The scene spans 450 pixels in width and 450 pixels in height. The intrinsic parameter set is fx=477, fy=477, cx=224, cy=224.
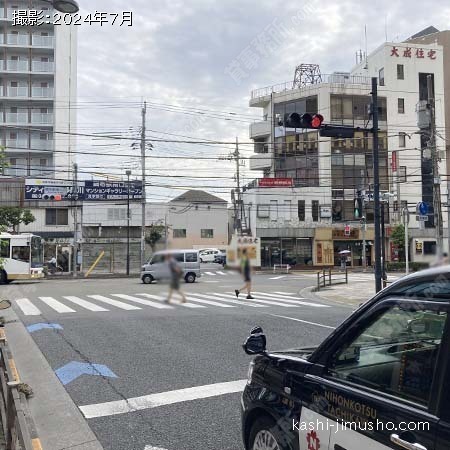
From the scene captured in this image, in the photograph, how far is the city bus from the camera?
32.3 ft

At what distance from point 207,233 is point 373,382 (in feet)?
5.28

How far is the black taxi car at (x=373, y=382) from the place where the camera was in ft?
7.78

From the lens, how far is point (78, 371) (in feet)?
28.0

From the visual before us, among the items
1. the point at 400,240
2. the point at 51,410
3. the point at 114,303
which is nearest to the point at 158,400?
the point at 51,410

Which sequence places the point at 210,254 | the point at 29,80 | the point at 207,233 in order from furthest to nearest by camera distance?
the point at 29,80 < the point at 207,233 < the point at 210,254

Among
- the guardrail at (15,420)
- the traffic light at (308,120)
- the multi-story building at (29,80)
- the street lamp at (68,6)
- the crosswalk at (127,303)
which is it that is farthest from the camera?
the multi-story building at (29,80)

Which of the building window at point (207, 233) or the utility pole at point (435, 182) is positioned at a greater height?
the utility pole at point (435, 182)

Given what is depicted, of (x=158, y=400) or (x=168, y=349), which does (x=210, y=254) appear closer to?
(x=158, y=400)

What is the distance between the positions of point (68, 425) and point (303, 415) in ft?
13.1

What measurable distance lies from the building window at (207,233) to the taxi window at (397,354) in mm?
1278

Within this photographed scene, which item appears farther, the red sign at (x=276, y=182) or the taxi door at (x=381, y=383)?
the red sign at (x=276, y=182)

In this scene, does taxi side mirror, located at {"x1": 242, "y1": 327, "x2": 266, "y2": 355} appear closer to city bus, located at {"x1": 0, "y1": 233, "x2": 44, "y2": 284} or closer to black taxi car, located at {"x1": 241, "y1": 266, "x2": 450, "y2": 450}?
black taxi car, located at {"x1": 241, "y1": 266, "x2": 450, "y2": 450}

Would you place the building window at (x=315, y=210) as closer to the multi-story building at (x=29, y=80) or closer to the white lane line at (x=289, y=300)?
the white lane line at (x=289, y=300)

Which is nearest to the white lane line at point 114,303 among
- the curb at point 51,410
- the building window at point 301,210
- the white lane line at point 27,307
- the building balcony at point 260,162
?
the white lane line at point 27,307
